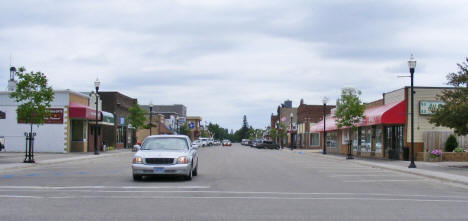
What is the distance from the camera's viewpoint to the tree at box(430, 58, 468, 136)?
79.7ft

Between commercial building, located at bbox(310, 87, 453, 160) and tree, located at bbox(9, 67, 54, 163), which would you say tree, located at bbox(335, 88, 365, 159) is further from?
tree, located at bbox(9, 67, 54, 163)

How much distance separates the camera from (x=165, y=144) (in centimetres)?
1712

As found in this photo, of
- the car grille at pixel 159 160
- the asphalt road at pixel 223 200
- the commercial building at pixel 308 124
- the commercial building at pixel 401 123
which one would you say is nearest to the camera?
the asphalt road at pixel 223 200

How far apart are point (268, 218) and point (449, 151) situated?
88.4ft

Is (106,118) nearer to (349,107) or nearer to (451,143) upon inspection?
(349,107)

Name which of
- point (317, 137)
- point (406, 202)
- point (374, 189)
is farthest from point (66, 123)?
point (317, 137)

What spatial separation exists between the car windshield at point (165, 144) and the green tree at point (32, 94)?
1184cm

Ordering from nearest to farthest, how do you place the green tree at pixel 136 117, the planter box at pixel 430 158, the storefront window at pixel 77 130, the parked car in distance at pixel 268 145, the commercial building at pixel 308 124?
the planter box at pixel 430 158, the storefront window at pixel 77 130, the green tree at pixel 136 117, the parked car in distance at pixel 268 145, the commercial building at pixel 308 124

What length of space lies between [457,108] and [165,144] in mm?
14867

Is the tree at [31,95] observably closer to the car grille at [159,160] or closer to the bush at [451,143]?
the car grille at [159,160]

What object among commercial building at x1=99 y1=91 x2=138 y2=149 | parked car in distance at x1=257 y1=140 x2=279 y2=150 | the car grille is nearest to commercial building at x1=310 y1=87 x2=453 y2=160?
the car grille

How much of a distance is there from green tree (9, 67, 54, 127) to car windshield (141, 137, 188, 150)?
1184 cm

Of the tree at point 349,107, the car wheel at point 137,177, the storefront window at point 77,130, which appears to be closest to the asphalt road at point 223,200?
the car wheel at point 137,177

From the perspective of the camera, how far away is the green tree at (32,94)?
86.5 ft
